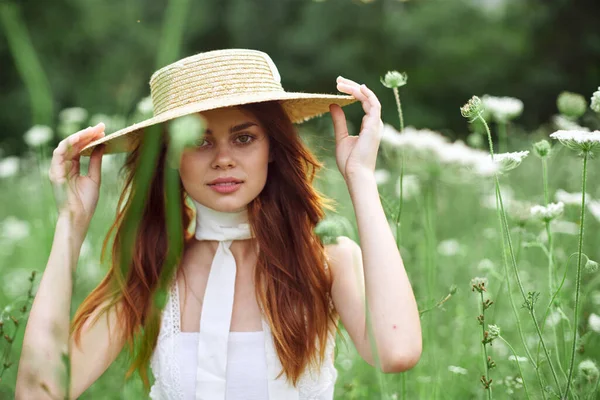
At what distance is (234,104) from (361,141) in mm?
283

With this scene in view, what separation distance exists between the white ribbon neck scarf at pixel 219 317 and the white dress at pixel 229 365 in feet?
0.08

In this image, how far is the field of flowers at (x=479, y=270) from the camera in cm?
125

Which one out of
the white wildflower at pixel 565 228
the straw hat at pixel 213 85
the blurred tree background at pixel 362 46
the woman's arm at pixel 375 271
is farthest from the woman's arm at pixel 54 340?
the blurred tree background at pixel 362 46

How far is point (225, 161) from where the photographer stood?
1497mm

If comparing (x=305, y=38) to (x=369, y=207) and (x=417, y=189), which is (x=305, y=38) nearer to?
(x=417, y=189)

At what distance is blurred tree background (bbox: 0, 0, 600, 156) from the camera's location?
1260 cm

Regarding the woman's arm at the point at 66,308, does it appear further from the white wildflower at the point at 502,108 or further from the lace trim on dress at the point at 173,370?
the white wildflower at the point at 502,108

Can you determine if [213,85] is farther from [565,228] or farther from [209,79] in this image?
[565,228]

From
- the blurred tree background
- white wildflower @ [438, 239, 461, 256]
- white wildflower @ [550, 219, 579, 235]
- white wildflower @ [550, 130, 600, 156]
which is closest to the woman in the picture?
white wildflower @ [550, 130, 600, 156]

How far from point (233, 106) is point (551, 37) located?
48.4 ft

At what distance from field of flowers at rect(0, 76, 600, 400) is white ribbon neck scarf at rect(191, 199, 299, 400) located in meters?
0.20

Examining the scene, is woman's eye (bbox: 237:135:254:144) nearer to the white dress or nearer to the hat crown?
the hat crown

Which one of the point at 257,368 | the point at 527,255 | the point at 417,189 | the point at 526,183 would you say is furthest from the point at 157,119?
the point at 526,183

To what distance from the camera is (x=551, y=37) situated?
48.7 feet
